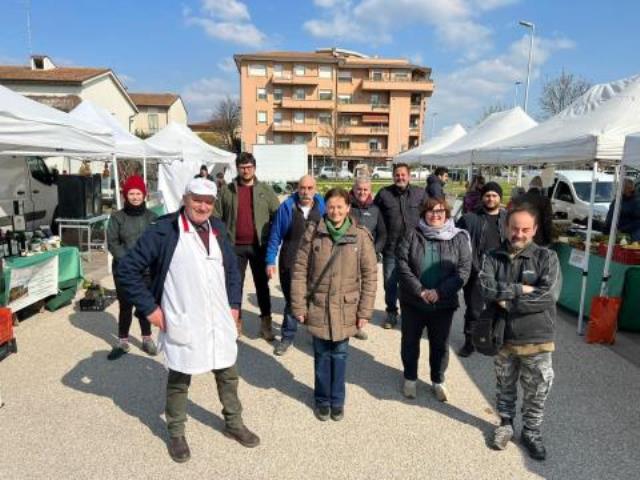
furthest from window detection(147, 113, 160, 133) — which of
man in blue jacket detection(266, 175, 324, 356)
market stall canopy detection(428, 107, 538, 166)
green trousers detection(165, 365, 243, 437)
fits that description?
green trousers detection(165, 365, 243, 437)

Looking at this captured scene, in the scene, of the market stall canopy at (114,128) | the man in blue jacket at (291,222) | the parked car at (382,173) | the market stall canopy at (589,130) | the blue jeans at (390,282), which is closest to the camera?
the man in blue jacket at (291,222)

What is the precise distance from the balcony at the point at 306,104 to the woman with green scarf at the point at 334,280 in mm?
55316

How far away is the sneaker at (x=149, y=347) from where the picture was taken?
4.53 meters

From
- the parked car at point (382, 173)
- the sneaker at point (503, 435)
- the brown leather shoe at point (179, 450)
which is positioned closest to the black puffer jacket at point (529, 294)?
the sneaker at point (503, 435)

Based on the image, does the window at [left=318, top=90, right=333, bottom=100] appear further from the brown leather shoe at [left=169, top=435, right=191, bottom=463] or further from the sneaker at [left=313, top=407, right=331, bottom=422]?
the brown leather shoe at [left=169, top=435, right=191, bottom=463]

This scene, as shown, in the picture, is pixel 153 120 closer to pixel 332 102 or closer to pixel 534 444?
pixel 332 102

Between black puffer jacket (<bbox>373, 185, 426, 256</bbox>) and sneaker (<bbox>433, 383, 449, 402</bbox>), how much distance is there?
6.46 ft

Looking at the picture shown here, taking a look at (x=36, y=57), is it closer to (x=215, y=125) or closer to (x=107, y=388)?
(x=215, y=125)

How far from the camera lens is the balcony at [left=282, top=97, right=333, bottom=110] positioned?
55844mm

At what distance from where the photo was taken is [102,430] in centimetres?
322

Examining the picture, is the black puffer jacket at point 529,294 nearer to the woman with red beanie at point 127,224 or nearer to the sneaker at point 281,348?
the sneaker at point 281,348

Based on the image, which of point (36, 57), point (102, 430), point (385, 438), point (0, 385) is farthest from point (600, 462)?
point (36, 57)

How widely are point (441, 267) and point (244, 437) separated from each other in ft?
6.14

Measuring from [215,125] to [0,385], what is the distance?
6500 cm
